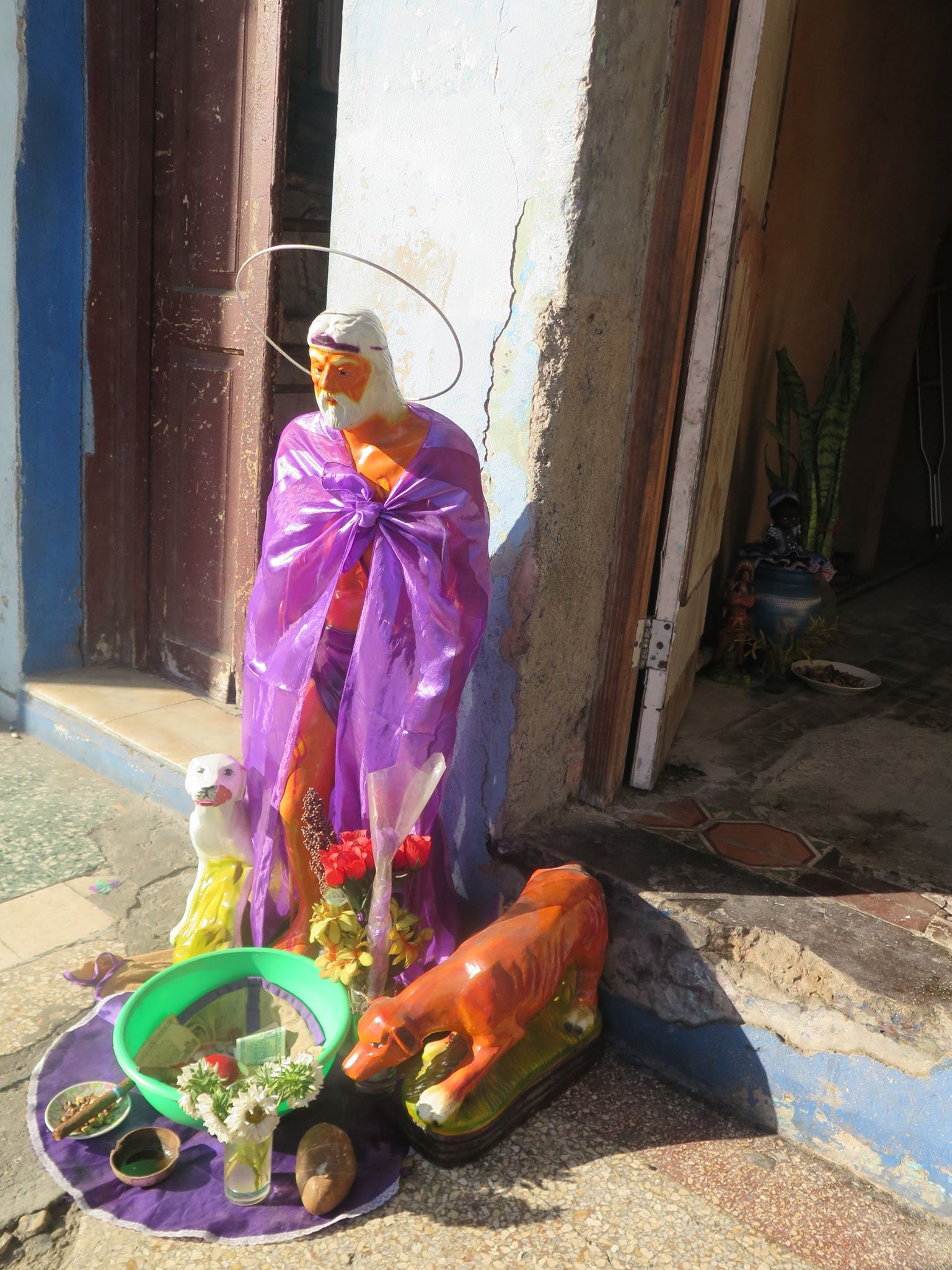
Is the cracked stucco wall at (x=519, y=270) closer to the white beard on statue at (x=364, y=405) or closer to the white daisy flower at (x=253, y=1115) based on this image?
the white beard on statue at (x=364, y=405)

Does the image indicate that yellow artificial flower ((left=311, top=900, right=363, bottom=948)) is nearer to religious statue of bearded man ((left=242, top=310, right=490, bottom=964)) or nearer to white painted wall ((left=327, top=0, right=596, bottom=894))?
religious statue of bearded man ((left=242, top=310, right=490, bottom=964))

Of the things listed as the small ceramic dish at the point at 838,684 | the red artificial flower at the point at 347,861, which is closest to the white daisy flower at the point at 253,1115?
the red artificial flower at the point at 347,861

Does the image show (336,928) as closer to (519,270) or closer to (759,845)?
(759,845)

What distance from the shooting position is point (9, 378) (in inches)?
147

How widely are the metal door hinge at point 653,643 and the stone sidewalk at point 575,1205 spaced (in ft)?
3.41

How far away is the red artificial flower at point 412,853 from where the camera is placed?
7.68ft

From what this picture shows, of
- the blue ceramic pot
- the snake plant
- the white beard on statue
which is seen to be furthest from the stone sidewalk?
the snake plant

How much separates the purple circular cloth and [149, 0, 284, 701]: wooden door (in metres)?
1.75

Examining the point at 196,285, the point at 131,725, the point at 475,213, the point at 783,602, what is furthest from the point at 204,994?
the point at 783,602

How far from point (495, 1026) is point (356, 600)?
3.18 ft

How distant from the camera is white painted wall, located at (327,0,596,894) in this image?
242cm

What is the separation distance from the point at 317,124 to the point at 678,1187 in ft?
11.2

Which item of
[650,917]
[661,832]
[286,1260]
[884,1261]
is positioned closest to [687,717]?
[661,832]

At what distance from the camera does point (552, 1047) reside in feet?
7.84
